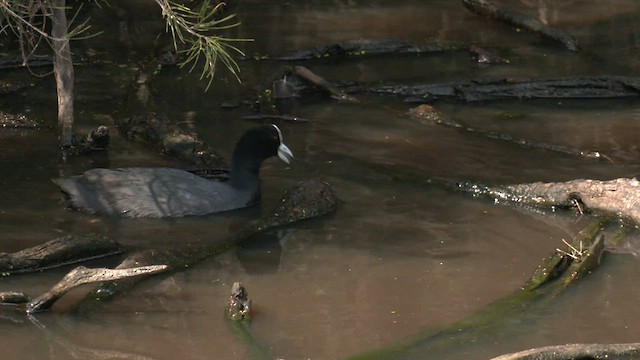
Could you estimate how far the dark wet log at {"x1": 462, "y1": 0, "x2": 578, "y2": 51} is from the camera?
1498cm

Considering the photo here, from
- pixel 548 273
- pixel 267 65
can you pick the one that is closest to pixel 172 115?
pixel 267 65

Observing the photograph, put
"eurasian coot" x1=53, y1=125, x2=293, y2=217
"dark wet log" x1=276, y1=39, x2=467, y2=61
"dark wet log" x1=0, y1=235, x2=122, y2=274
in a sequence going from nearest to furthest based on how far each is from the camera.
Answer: "dark wet log" x1=0, y1=235, x2=122, y2=274 < "eurasian coot" x1=53, y1=125, x2=293, y2=217 < "dark wet log" x1=276, y1=39, x2=467, y2=61

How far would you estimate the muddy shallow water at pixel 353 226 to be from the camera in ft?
23.0

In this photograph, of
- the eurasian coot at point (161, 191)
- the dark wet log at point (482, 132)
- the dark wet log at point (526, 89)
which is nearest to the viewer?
the eurasian coot at point (161, 191)

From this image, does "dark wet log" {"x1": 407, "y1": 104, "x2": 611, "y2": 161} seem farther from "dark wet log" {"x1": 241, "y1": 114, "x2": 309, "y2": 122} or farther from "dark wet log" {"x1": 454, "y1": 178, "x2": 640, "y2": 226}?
"dark wet log" {"x1": 454, "y1": 178, "x2": 640, "y2": 226}

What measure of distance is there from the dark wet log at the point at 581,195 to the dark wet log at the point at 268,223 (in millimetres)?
1257

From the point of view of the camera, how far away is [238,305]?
715cm

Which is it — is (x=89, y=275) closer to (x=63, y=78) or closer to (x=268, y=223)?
(x=268, y=223)

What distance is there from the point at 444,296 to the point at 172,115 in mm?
4763

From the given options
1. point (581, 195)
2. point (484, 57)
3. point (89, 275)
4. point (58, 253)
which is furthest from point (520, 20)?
point (89, 275)

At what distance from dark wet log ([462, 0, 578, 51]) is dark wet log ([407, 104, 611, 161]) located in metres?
3.65

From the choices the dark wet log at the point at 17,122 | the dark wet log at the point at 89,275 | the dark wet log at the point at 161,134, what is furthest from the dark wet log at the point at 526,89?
the dark wet log at the point at 89,275

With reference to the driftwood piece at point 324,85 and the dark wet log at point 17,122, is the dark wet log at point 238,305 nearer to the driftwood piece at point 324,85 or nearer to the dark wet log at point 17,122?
the dark wet log at point 17,122

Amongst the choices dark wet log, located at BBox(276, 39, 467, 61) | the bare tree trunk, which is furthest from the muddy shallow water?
the bare tree trunk
